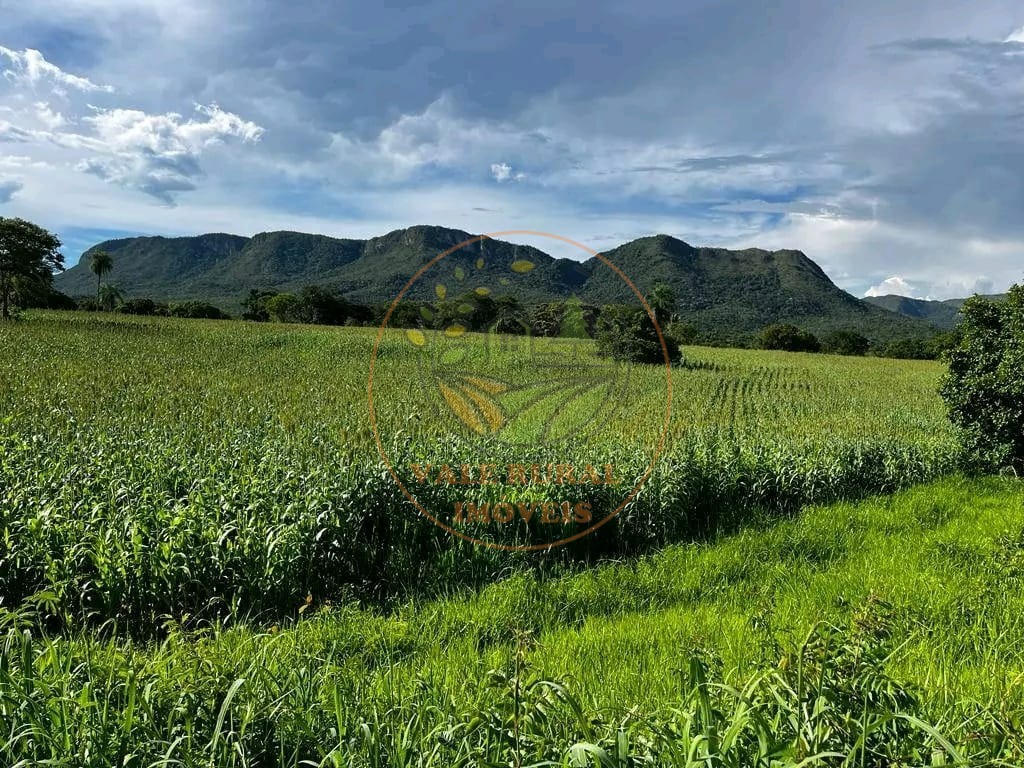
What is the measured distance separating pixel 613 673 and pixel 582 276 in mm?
3989

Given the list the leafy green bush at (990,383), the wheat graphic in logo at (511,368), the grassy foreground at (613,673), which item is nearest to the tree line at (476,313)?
the wheat graphic in logo at (511,368)

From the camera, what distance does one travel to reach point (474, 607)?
4367mm

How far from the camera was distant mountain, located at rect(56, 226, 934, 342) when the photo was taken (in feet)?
16.7

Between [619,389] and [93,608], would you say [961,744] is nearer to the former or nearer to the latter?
[93,608]

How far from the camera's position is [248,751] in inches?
87.7

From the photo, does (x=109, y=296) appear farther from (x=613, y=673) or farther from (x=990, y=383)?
(x=990, y=383)

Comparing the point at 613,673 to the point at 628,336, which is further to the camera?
the point at 628,336

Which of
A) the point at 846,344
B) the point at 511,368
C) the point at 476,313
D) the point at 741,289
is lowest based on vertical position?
the point at 511,368

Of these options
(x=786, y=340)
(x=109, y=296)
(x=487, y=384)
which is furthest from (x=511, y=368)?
(x=109, y=296)

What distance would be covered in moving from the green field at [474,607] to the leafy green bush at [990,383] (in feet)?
2.97

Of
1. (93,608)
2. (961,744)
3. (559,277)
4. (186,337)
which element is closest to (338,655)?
(93,608)

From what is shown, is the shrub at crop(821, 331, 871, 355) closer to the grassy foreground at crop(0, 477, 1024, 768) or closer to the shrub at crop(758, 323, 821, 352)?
the shrub at crop(758, 323, 821, 352)

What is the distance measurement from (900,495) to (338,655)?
295 inches

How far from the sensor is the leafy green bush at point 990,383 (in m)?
8.62
